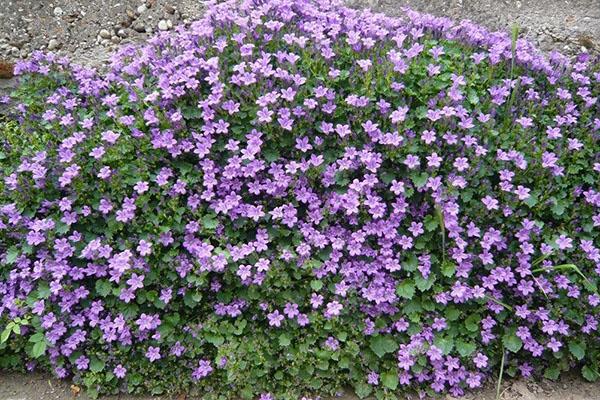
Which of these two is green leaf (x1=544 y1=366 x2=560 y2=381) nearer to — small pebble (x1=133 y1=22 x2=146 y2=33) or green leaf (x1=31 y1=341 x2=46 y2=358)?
green leaf (x1=31 y1=341 x2=46 y2=358)

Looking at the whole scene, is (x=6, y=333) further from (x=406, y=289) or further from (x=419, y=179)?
(x=419, y=179)

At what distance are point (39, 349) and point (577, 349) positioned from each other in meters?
2.92

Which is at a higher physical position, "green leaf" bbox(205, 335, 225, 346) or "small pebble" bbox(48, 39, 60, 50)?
"small pebble" bbox(48, 39, 60, 50)

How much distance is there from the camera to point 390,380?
11.0 feet

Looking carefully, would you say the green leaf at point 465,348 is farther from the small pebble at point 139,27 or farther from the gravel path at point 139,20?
the small pebble at point 139,27

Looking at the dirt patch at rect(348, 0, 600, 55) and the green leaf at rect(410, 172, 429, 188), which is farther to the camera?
the dirt patch at rect(348, 0, 600, 55)

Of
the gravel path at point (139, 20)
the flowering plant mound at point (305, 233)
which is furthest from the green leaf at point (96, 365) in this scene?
the gravel path at point (139, 20)

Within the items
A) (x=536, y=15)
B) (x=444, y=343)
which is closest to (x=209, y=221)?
(x=444, y=343)

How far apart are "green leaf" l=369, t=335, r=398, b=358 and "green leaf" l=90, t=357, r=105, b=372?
58.0 inches

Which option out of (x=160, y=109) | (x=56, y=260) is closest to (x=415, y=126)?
(x=160, y=109)

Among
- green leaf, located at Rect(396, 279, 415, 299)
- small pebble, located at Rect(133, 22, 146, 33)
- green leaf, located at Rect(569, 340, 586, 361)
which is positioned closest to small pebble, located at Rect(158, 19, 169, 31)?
small pebble, located at Rect(133, 22, 146, 33)

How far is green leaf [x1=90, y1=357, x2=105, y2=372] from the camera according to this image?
3.38 metres

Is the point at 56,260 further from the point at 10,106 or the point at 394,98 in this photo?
the point at 394,98

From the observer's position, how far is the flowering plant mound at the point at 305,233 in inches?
130
